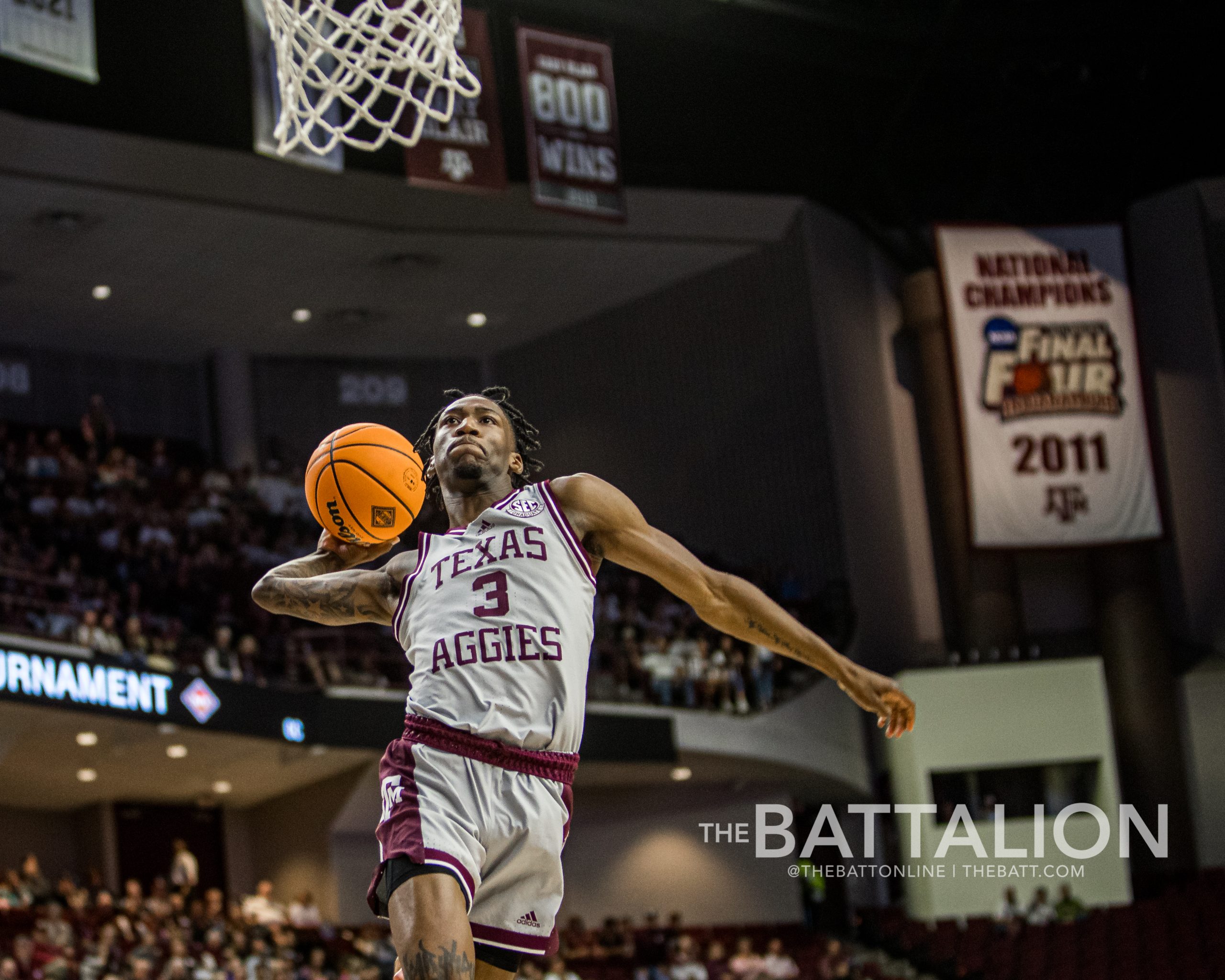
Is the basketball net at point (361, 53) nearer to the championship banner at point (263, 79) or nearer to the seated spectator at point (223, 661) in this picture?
the championship banner at point (263, 79)

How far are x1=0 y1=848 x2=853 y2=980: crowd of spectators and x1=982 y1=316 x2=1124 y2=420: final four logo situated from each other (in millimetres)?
8183

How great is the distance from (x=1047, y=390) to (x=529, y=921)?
20.4 m

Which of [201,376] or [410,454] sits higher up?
[201,376]

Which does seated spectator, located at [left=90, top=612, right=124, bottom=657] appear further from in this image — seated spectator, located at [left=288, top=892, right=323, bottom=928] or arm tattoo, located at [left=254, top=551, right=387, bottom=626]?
arm tattoo, located at [left=254, top=551, right=387, bottom=626]

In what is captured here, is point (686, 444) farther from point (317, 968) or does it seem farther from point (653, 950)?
point (317, 968)

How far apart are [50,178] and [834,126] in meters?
11.4

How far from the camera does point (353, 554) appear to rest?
4492mm

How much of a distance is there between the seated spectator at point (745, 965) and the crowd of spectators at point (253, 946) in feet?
0.05

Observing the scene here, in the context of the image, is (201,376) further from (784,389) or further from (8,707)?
(8,707)

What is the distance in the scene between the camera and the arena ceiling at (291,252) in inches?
774

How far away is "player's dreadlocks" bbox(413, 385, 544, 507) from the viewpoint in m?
4.52

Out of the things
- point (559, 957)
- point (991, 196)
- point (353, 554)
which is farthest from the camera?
point (991, 196)

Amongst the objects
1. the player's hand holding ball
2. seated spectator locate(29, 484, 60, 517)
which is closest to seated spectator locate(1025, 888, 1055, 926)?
seated spectator locate(29, 484, 60, 517)

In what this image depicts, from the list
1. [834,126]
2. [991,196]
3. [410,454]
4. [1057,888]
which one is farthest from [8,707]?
[991,196]
